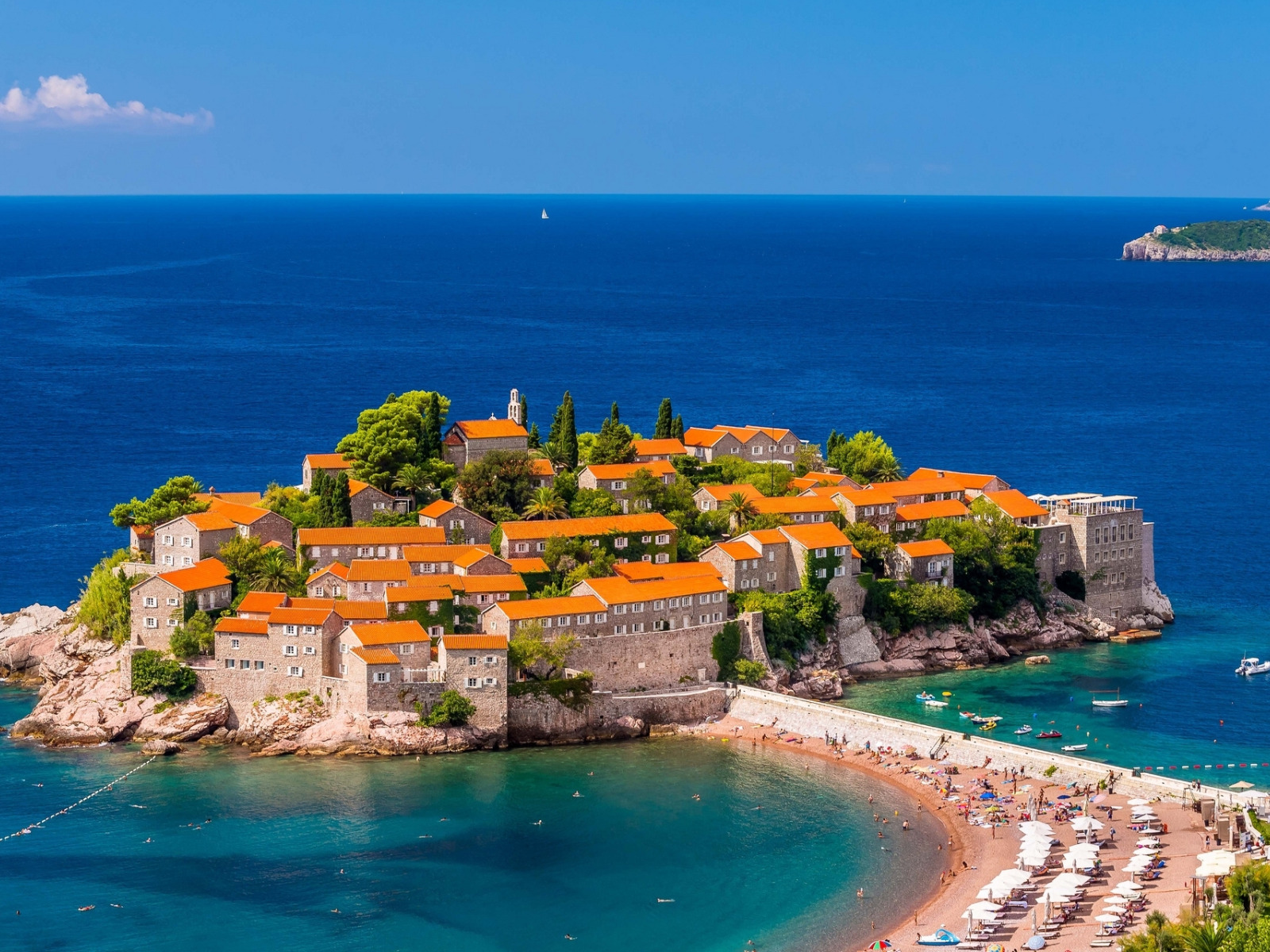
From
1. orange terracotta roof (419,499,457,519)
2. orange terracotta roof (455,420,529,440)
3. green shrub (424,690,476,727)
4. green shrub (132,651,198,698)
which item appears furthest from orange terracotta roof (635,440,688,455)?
green shrub (132,651,198,698)

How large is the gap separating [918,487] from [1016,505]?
19.1 ft

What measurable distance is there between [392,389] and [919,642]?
294ft

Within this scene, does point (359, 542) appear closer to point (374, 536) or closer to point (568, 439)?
point (374, 536)

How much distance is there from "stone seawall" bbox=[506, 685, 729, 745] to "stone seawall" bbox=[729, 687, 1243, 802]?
6.09 ft

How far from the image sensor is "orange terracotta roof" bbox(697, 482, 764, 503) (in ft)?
337

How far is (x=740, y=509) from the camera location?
101m

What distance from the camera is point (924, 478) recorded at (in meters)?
112

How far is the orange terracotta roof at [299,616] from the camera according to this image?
279 ft

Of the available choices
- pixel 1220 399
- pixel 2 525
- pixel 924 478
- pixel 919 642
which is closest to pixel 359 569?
pixel 919 642

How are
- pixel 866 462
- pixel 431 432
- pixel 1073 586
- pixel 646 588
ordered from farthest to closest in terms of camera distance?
1. pixel 866 462
2. pixel 1073 586
3. pixel 431 432
4. pixel 646 588

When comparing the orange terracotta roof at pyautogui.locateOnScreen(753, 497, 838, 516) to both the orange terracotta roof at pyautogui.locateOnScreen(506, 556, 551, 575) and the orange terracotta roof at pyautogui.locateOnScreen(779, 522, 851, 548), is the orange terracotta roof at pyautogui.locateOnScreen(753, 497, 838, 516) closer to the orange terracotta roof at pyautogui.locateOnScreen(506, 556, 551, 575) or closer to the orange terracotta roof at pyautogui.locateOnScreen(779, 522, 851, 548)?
the orange terracotta roof at pyautogui.locateOnScreen(779, 522, 851, 548)

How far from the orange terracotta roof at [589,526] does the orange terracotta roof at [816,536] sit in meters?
6.47

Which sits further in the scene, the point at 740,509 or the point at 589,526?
the point at 740,509

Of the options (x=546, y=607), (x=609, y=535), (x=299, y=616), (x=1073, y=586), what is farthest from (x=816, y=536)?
(x=299, y=616)
